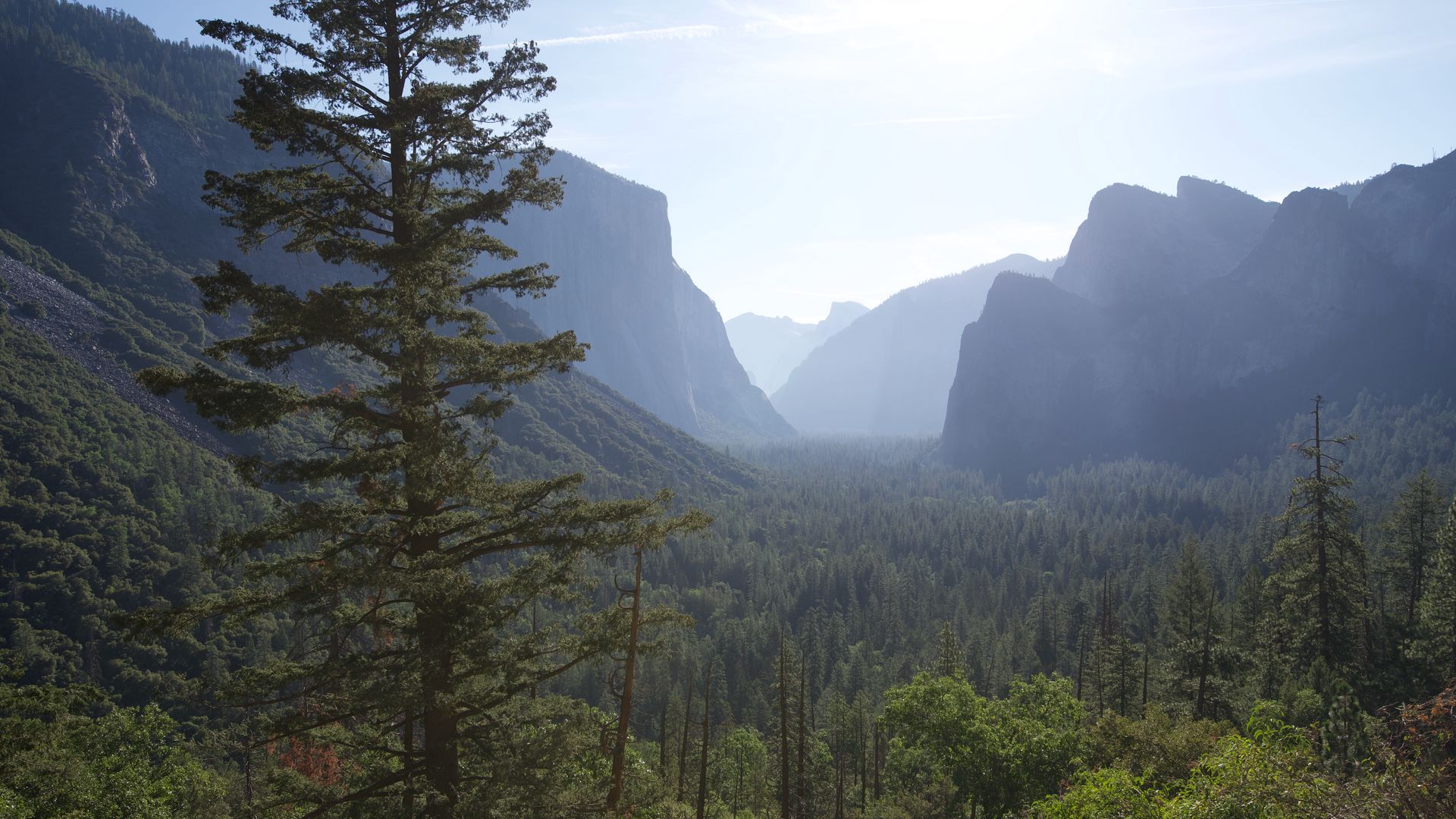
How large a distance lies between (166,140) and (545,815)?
7163 inches

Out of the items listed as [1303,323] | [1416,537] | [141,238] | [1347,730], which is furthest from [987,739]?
[1303,323]

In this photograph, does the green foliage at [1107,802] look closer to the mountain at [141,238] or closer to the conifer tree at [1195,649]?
the conifer tree at [1195,649]

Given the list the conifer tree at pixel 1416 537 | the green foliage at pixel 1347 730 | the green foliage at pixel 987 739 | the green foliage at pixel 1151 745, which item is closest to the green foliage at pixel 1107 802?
the green foliage at pixel 1151 745

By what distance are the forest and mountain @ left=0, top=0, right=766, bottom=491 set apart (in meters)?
13.5

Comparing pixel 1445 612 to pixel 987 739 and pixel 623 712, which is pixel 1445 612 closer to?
pixel 987 739

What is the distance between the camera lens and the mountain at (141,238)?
314 feet

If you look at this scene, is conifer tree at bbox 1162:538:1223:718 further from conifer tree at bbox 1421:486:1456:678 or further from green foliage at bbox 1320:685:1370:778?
conifer tree at bbox 1421:486:1456:678

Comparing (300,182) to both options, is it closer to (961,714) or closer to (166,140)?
(961,714)

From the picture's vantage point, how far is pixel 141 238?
402 ft

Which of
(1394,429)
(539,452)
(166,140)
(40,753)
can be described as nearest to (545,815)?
(40,753)

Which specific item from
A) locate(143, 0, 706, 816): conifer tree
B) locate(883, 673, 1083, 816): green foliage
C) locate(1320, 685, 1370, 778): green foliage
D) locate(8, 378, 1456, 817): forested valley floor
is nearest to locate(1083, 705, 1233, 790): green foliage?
locate(8, 378, 1456, 817): forested valley floor

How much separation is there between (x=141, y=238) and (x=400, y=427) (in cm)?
15254

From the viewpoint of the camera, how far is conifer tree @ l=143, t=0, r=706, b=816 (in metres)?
8.65

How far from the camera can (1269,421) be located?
173 meters
